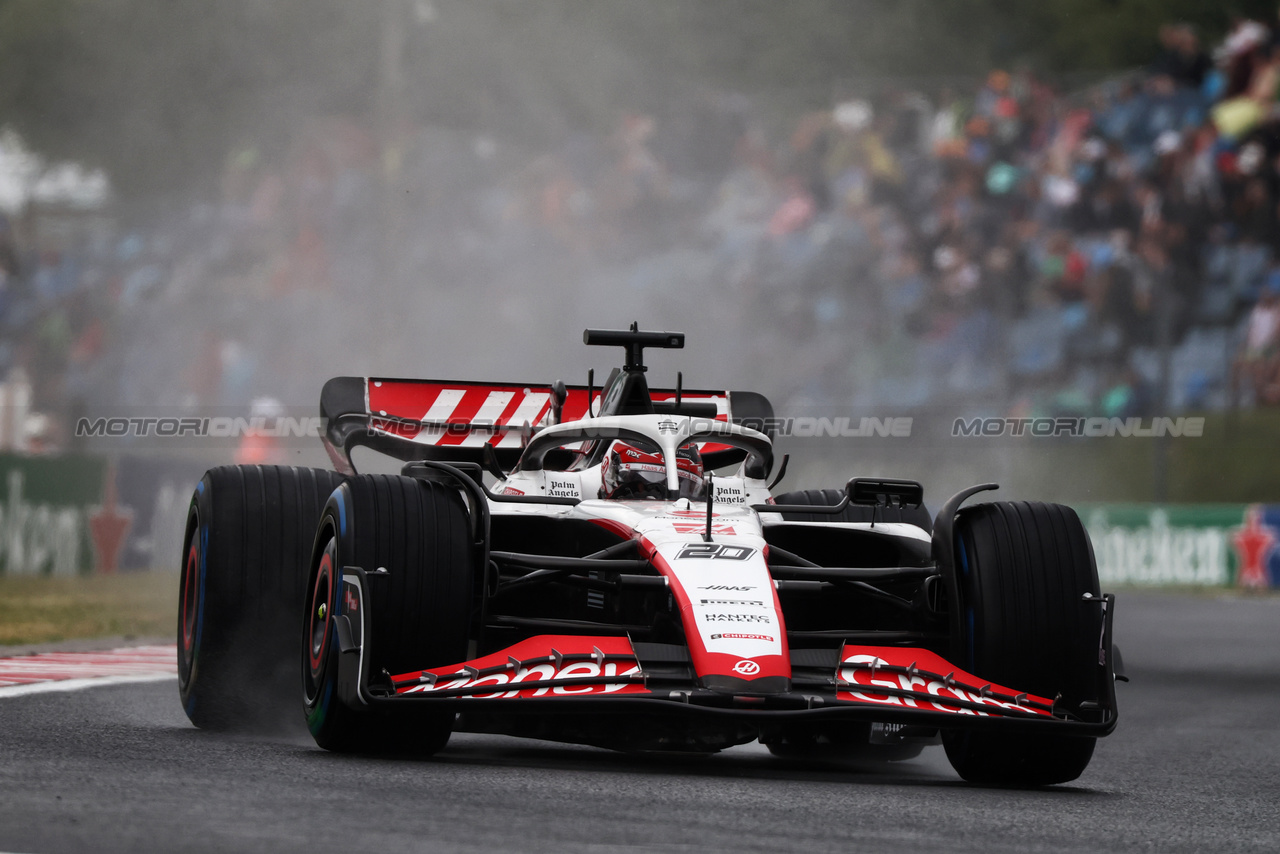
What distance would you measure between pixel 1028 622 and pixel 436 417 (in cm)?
386

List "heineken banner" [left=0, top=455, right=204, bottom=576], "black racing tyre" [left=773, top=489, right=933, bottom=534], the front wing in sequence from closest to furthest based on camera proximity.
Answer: the front wing → "black racing tyre" [left=773, top=489, right=933, bottom=534] → "heineken banner" [left=0, top=455, right=204, bottom=576]

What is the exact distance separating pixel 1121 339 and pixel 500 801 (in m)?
18.0

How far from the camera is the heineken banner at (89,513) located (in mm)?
17297

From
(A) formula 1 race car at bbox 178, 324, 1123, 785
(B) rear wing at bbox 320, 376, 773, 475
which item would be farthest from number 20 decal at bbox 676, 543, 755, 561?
(B) rear wing at bbox 320, 376, 773, 475

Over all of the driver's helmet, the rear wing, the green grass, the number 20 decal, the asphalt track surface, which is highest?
the rear wing

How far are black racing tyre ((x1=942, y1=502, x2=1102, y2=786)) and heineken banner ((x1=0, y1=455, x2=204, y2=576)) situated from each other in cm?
1294

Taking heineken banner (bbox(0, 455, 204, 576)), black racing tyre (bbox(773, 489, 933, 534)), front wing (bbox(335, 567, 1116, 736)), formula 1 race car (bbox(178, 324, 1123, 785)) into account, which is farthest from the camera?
heineken banner (bbox(0, 455, 204, 576))

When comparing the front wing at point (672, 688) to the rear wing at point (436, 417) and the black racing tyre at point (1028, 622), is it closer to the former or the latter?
the black racing tyre at point (1028, 622)

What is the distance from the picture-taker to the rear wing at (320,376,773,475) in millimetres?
9000

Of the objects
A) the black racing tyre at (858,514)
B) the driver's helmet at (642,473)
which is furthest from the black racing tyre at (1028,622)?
the black racing tyre at (858,514)

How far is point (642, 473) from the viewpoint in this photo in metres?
7.18

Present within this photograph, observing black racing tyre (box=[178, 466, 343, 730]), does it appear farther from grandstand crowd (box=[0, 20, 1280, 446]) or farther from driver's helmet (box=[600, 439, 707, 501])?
grandstand crowd (box=[0, 20, 1280, 446])

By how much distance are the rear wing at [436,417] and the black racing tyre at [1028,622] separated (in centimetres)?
284

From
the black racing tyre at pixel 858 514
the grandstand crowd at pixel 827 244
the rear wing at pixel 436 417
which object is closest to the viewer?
the black racing tyre at pixel 858 514
